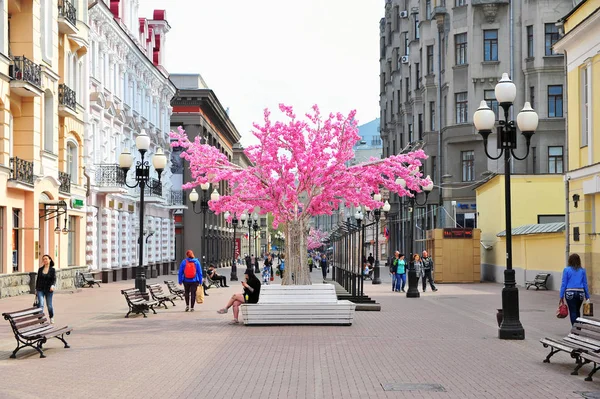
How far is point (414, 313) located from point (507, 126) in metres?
7.60

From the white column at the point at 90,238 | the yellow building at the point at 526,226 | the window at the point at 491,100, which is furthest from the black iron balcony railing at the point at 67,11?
the window at the point at 491,100

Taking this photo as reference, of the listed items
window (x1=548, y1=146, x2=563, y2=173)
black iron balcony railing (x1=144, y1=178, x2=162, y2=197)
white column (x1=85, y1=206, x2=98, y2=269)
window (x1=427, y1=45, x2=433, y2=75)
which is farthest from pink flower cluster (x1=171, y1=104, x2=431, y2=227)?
window (x1=427, y1=45, x2=433, y2=75)

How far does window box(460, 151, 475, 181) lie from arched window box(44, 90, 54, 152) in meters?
30.1

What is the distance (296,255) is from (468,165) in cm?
3325

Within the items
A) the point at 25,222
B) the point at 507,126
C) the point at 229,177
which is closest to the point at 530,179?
the point at 229,177

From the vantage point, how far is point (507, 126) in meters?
17.3

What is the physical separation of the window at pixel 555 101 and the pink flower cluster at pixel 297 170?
2826 centimetres

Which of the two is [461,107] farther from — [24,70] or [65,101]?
[24,70]

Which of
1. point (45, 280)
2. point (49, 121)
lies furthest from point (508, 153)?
point (49, 121)

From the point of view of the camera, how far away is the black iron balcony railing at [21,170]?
30.5 metres

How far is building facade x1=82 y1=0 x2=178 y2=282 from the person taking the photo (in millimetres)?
41594

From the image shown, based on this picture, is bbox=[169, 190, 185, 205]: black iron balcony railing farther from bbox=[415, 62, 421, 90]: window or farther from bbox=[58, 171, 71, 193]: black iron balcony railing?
bbox=[58, 171, 71, 193]: black iron balcony railing

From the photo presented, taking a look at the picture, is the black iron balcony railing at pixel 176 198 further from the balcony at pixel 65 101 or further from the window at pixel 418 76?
the balcony at pixel 65 101

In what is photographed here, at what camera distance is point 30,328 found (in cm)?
1425
